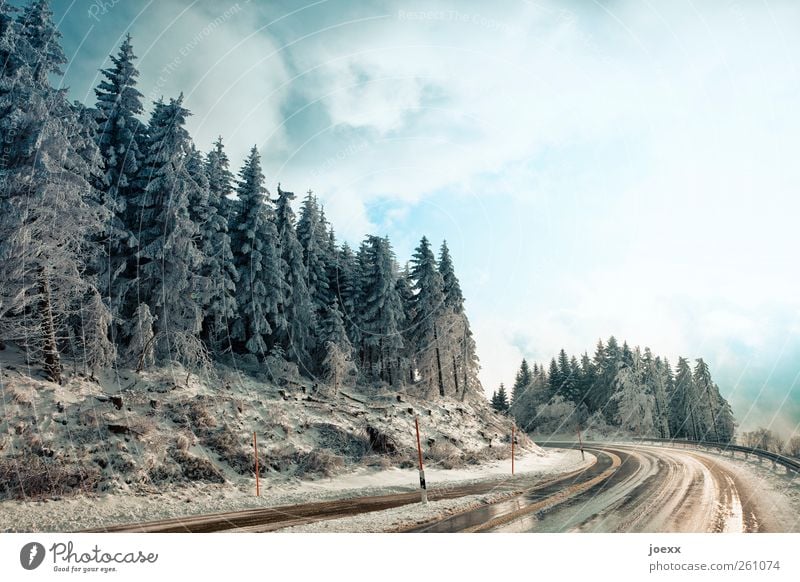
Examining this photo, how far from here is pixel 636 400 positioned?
57.1 metres

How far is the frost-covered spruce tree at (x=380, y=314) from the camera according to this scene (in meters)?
38.2

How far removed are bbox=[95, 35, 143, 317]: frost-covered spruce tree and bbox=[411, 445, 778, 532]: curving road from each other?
67.3 ft

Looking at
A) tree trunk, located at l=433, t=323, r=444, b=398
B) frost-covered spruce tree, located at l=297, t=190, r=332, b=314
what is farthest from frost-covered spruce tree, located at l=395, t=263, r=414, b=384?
frost-covered spruce tree, located at l=297, t=190, r=332, b=314

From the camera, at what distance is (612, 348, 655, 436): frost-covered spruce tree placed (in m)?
55.9

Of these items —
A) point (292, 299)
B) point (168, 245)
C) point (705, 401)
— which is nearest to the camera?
point (168, 245)

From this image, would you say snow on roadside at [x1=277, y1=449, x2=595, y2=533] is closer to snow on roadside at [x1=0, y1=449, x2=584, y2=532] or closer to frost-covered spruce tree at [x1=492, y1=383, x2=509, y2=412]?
snow on roadside at [x1=0, y1=449, x2=584, y2=532]

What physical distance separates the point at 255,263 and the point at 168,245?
717cm

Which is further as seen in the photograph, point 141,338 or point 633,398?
point 633,398

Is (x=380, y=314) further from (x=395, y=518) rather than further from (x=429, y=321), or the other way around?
(x=395, y=518)

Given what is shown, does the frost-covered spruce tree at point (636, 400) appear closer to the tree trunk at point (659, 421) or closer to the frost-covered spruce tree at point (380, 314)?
the tree trunk at point (659, 421)

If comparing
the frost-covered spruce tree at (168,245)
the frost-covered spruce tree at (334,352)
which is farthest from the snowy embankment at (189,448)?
the frost-covered spruce tree at (168,245)

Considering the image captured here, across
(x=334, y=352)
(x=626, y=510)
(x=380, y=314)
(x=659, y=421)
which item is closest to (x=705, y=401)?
(x=659, y=421)

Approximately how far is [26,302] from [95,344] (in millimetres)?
3529
